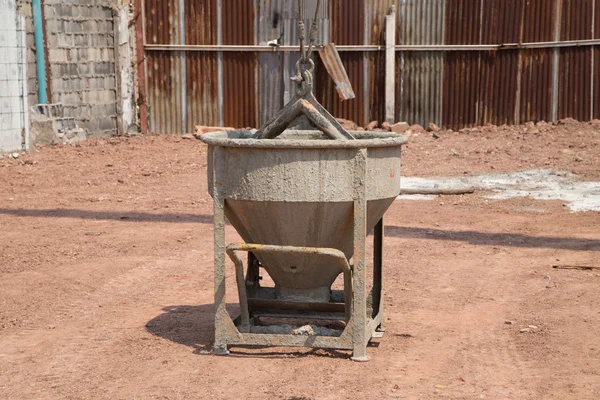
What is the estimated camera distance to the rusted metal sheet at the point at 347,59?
1841 centimetres

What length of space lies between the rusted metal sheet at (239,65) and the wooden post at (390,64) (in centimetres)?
265

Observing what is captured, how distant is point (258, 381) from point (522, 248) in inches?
182

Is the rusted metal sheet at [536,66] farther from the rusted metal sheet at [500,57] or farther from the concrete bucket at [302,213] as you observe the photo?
the concrete bucket at [302,213]

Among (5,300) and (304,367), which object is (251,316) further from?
(5,300)

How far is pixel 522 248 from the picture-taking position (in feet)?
29.9

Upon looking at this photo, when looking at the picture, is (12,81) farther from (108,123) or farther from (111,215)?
(111,215)

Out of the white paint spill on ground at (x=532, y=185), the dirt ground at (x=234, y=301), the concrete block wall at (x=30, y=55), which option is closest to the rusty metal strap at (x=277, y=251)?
the dirt ground at (x=234, y=301)

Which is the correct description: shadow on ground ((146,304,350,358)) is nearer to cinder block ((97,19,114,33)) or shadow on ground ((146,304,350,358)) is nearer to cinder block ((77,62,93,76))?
cinder block ((77,62,93,76))

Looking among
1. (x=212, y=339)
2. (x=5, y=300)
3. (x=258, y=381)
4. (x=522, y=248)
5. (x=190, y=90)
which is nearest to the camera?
(x=258, y=381)

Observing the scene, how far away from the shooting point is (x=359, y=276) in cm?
570

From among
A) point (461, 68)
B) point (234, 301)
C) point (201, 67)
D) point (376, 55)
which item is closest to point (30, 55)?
point (201, 67)

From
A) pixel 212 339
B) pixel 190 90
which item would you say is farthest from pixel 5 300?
pixel 190 90

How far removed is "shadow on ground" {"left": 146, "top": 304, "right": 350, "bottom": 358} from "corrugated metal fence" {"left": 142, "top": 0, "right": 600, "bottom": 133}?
37.9ft

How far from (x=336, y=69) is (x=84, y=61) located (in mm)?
4921
